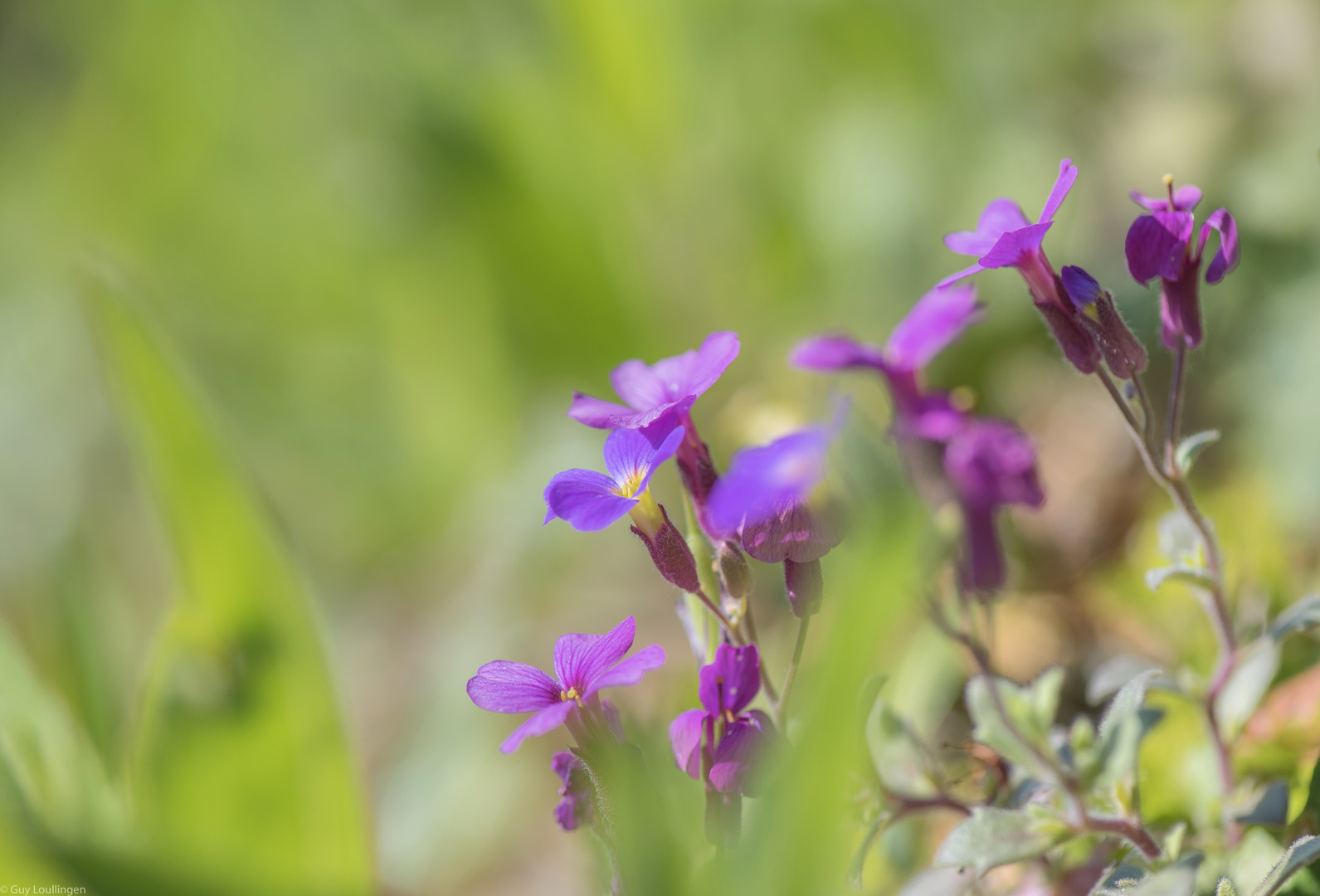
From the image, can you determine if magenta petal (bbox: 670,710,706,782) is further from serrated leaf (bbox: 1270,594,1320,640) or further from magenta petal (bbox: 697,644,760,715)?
serrated leaf (bbox: 1270,594,1320,640)

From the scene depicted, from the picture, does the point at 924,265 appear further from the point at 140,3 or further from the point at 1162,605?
the point at 140,3

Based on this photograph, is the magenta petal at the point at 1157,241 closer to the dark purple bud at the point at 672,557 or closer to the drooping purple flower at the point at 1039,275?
the drooping purple flower at the point at 1039,275

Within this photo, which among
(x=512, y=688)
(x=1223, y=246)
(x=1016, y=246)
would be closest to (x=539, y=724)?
(x=512, y=688)

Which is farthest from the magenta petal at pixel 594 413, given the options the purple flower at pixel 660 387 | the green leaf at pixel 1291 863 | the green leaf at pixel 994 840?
the green leaf at pixel 1291 863

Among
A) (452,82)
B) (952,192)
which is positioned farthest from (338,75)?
(952,192)

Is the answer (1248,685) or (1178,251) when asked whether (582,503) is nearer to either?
(1178,251)

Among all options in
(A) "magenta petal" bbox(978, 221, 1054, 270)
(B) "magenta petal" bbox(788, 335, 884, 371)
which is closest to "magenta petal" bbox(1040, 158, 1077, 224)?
(A) "magenta petal" bbox(978, 221, 1054, 270)

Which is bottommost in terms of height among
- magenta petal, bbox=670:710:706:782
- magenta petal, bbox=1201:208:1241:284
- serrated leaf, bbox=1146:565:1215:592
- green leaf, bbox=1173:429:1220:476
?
magenta petal, bbox=670:710:706:782
